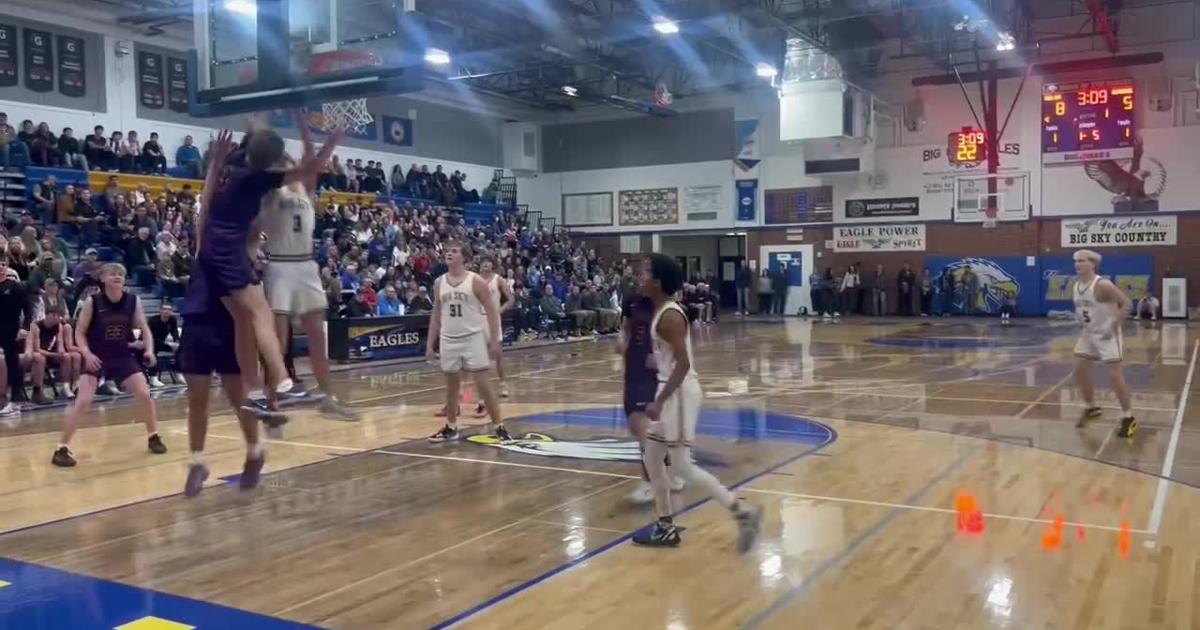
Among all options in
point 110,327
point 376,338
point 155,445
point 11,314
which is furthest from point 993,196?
point 110,327

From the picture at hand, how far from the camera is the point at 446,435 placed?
989 cm

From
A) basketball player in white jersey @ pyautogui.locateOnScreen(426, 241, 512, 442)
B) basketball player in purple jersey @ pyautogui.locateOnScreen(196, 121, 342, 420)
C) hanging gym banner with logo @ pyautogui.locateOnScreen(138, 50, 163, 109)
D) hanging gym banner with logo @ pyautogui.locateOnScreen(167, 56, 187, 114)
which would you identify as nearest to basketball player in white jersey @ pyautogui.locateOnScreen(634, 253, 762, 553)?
basketball player in purple jersey @ pyautogui.locateOnScreen(196, 121, 342, 420)

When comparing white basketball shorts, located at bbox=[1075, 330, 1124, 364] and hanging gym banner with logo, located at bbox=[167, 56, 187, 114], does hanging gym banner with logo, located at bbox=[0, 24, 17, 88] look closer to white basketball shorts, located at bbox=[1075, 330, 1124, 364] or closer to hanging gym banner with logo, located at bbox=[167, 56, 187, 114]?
hanging gym banner with logo, located at bbox=[167, 56, 187, 114]

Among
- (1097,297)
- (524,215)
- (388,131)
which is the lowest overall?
(1097,297)

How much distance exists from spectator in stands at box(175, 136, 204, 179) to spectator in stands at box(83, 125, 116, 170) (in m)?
2.48


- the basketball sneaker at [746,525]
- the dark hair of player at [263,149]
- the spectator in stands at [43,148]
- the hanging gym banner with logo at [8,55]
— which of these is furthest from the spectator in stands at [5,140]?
the basketball sneaker at [746,525]

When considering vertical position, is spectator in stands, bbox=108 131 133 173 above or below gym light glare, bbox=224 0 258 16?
above

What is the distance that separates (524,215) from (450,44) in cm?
1064

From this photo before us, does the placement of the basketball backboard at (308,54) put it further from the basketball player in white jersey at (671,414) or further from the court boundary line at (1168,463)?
the court boundary line at (1168,463)

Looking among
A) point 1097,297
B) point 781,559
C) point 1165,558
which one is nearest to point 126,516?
point 781,559

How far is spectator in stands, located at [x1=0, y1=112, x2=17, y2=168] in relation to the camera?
19.1 meters

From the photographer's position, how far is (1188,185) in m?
28.2

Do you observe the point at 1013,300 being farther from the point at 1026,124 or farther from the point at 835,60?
the point at 835,60

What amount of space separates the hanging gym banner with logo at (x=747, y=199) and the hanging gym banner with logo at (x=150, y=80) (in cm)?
1861
